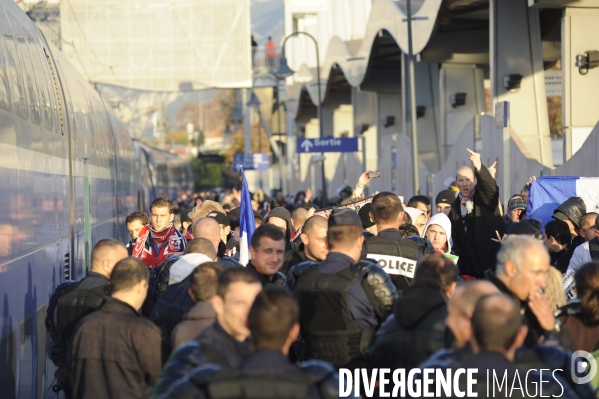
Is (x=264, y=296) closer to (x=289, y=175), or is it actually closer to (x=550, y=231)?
(x=550, y=231)

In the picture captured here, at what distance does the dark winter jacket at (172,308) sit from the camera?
6438mm

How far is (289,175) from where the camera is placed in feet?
227

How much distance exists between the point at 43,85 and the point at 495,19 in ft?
54.6

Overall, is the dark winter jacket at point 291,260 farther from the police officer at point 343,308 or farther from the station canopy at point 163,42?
the station canopy at point 163,42

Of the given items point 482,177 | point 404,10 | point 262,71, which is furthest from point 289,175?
point 482,177

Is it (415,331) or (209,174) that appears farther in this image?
(209,174)

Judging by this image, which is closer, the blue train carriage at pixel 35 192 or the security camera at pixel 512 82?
the blue train carriage at pixel 35 192

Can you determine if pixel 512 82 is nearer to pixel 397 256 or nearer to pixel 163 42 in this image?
pixel 397 256

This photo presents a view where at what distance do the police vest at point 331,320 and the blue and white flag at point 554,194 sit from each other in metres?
6.49

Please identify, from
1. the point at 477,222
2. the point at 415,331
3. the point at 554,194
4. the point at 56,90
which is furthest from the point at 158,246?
the point at 415,331

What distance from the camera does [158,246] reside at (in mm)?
11266

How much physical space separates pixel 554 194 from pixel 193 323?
7559 millimetres

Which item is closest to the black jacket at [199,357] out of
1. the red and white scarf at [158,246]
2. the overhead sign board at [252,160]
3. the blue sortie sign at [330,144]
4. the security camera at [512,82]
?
the red and white scarf at [158,246]

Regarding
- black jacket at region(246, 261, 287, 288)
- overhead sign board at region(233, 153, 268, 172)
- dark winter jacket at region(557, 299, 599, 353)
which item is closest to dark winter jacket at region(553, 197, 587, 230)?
black jacket at region(246, 261, 287, 288)
